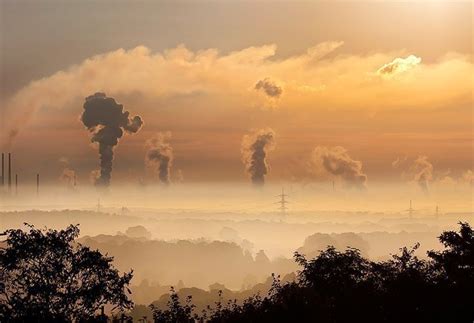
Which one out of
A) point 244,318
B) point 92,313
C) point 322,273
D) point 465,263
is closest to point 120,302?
point 92,313

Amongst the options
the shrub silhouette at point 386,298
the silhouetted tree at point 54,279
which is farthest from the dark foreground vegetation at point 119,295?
the shrub silhouette at point 386,298

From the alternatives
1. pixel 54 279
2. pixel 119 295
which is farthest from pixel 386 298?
pixel 54 279

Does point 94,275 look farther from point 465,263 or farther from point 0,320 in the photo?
point 465,263

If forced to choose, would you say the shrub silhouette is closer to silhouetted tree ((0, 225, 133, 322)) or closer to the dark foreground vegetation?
the dark foreground vegetation

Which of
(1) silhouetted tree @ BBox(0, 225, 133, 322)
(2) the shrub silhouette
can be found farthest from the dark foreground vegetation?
(2) the shrub silhouette

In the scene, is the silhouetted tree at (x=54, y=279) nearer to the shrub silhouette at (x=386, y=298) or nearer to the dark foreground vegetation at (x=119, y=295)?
the dark foreground vegetation at (x=119, y=295)

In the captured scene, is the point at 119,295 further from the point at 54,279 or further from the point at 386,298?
the point at 386,298
